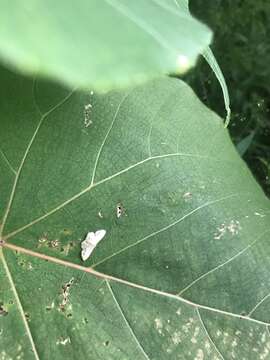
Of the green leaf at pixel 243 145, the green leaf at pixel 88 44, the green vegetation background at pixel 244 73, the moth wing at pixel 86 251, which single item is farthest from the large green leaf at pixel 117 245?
the green vegetation background at pixel 244 73

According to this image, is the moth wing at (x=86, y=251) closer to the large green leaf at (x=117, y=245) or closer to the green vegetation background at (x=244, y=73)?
the large green leaf at (x=117, y=245)

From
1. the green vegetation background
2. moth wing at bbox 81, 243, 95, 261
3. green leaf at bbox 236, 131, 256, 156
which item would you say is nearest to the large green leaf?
moth wing at bbox 81, 243, 95, 261

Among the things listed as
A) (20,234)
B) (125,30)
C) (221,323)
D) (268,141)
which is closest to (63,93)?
(20,234)

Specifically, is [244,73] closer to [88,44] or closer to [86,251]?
[86,251]

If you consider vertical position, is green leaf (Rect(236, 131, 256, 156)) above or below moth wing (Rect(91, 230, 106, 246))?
below

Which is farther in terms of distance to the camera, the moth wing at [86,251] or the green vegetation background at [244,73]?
the green vegetation background at [244,73]

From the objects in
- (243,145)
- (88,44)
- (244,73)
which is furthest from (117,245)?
(244,73)

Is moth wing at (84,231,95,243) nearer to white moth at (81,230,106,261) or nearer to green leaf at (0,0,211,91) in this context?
white moth at (81,230,106,261)
